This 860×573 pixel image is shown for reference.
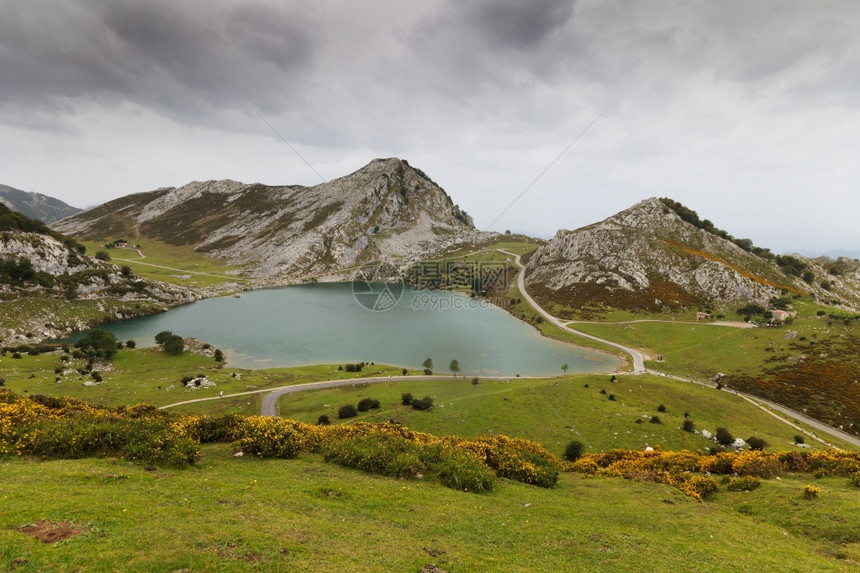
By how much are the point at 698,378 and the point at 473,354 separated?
167ft

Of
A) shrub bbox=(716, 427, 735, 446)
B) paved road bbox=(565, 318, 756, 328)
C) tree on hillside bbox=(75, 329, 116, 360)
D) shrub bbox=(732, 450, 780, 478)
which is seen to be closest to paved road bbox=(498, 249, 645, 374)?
paved road bbox=(565, 318, 756, 328)

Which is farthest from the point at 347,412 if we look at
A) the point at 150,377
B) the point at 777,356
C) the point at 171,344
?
the point at 777,356

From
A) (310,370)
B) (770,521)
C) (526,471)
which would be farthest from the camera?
(310,370)

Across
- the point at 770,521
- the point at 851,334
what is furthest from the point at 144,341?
the point at 851,334

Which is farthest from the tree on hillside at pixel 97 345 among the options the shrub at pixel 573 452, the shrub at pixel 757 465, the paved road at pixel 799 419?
the paved road at pixel 799 419

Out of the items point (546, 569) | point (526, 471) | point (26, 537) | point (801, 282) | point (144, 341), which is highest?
point (801, 282)

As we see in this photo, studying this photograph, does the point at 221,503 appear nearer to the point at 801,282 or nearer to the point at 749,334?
the point at 749,334

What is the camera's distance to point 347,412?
49.7 metres

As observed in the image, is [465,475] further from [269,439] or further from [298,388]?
[298,388]

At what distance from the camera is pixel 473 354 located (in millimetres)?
92250

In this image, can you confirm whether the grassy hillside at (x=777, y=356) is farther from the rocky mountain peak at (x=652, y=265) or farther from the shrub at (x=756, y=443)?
the shrub at (x=756, y=443)

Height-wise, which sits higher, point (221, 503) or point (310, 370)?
point (221, 503)

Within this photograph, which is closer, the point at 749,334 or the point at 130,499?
the point at 130,499

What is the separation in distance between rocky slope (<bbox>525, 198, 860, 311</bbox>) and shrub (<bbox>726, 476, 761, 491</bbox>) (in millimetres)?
109561
